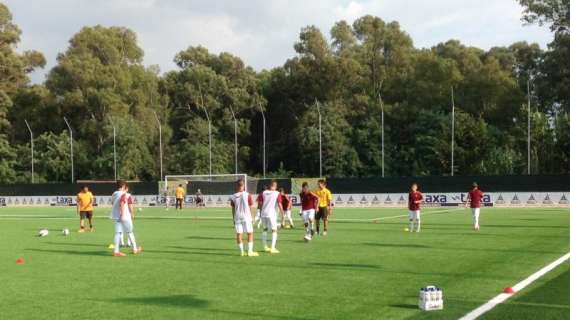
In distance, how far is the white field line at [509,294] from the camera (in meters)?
9.09

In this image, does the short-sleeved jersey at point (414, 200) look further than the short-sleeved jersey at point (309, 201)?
Yes

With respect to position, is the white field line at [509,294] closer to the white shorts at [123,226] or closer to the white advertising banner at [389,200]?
the white shorts at [123,226]

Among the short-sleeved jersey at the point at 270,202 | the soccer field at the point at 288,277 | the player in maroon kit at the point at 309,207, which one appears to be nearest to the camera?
the soccer field at the point at 288,277

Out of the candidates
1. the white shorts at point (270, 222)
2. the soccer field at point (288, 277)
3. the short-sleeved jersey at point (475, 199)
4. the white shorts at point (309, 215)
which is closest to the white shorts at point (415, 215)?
the soccer field at point (288, 277)

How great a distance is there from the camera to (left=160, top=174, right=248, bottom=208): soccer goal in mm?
52469

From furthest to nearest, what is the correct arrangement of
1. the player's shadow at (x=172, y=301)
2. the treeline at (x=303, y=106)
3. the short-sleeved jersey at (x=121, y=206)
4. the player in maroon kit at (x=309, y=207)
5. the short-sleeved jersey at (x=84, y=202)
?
the treeline at (x=303, y=106) < the short-sleeved jersey at (x=84, y=202) < the player in maroon kit at (x=309, y=207) < the short-sleeved jersey at (x=121, y=206) < the player's shadow at (x=172, y=301)

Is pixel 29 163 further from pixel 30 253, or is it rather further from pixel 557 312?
pixel 557 312

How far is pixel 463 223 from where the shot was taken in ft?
90.9

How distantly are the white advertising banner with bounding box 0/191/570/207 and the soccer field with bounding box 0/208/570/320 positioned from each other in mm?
22703

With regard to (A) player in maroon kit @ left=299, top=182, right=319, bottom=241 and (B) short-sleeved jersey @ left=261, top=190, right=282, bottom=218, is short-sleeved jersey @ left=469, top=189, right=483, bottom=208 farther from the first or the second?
(B) short-sleeved jersey @ left=261, top=190, right=282, bottom=218

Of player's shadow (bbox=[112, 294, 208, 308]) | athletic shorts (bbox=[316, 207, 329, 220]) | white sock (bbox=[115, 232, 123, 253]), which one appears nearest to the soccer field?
player's shadow (bbox=[112, 294, 208, 308])

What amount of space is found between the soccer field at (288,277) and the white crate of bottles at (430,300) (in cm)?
16

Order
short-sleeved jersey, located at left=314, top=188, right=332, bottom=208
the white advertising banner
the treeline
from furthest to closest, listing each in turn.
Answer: the treeline → the white advertising banner → short-sleeved jersey, located at left=314, top=188, right=332, bottom=208

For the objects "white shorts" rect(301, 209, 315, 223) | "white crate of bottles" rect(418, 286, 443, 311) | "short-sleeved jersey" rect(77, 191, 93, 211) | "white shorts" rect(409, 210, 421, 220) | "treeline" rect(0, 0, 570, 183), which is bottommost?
"white crate of bottles" rect(418, 286, 443, 311)
